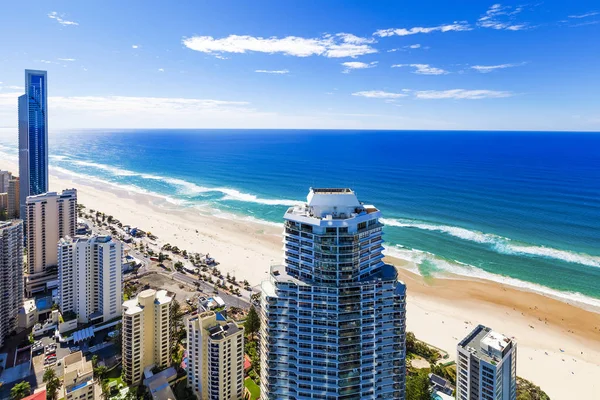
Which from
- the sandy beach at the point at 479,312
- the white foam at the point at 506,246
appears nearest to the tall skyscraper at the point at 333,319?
the sandy beach at the point at 479,312

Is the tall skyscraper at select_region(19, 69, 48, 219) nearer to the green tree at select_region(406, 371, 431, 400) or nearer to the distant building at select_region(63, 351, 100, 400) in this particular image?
the distant building at select_region(63, 351, 100, 400)

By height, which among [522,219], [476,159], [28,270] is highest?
[476,159]

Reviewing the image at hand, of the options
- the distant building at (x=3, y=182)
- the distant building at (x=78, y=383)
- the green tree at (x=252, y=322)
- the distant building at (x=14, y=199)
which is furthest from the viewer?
the distant building at (x=3, y=182)

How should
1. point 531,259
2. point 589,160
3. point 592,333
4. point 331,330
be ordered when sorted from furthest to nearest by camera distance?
point 589,160, point 531,259, point 592,333, point 331,330

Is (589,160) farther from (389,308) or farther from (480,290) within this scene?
(389,308)

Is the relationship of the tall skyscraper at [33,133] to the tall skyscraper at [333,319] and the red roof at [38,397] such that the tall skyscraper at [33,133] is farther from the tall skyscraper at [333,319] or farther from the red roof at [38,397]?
the tall skyscraper at [333,319]

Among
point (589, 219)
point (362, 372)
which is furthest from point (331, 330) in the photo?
point (589, 219)
